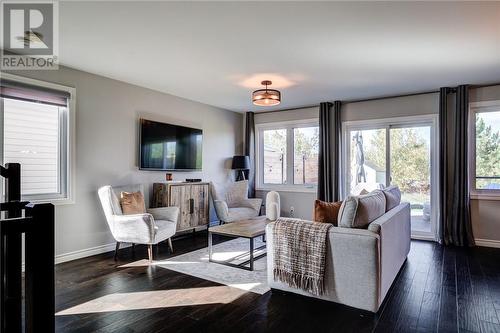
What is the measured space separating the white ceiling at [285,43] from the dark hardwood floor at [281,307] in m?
2.45

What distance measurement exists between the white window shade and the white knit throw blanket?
292 centimetres

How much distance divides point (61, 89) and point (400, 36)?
12.8 feet

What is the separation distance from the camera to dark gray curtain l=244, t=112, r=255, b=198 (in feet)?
22.2

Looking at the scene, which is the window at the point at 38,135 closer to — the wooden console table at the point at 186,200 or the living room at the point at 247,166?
the living room at the point at 247,166

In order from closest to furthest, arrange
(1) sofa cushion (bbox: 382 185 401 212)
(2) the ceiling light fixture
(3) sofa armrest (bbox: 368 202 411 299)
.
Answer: (3) sofa armrest (bbox: 368 202 411 299) < (1) sofa cushion (bbox: 382 185 401 212) < (2) the ceiling light fixture

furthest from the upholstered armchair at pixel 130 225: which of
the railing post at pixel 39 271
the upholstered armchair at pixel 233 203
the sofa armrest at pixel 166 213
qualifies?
the railing post at pixel 39 271

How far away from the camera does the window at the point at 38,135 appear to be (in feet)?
11.0

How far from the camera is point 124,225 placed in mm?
3734

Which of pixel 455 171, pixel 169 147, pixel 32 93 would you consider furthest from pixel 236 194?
pixel 455 171

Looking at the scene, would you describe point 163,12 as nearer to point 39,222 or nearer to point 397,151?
point 39,222

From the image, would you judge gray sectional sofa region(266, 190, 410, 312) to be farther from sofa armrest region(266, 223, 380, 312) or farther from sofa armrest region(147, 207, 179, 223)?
sofa armrest region(147, 207, 179, 223)

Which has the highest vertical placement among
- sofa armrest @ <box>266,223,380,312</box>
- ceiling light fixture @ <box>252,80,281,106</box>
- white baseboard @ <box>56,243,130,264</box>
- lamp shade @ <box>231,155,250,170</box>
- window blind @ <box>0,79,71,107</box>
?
ceiling light fixture @ <box>252,80,281,106</box>

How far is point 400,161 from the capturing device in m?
5.30

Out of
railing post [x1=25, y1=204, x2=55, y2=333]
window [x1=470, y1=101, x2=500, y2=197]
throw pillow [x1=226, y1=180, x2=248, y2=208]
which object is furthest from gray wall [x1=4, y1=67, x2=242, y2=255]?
window [x1=470, y1=101, x2=500, y2=197]
